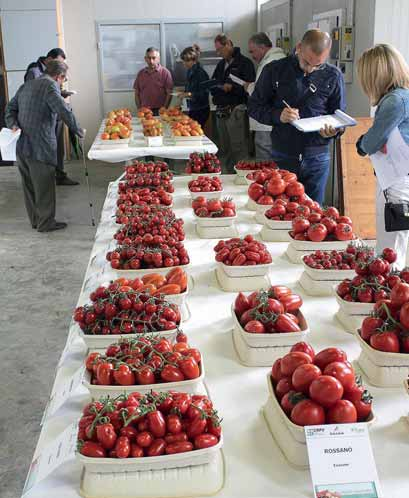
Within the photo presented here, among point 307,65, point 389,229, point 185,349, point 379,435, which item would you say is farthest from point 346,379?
point 307,65

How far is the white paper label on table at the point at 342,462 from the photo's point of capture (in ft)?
3.54

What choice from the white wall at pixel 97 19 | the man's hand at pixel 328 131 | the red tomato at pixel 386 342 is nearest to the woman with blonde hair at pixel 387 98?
the man's hand at pixel 328 131

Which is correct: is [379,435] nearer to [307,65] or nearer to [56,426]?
[56,426]

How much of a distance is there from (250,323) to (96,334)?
16.4 inches

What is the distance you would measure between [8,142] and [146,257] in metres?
3.61

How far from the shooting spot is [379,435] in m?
1.32

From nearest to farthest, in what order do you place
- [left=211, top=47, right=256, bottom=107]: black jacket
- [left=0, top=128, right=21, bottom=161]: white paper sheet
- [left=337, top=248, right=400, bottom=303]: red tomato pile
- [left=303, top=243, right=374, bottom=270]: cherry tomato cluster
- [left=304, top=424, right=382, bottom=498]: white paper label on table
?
[left=304, top=424, right=382, bottom=498]: white paper label on table
[left=337, top=248, right=400, bottom=303]: red tomato pile
[left=303, top=243, right=374, bottom=270]: cherry tomato cluster
[left=0, top=128, right=21, bottom=161]: white paper sheet
[left=211, top=47, right=256, bottom=107]: black jacket

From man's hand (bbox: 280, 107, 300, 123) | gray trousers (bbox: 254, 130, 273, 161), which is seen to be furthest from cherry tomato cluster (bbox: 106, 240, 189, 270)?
gray trousers (bbox: 254, 130, 273, 161)

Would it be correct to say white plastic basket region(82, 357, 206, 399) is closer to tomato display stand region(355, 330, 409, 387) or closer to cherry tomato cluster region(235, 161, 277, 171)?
tomato display stand region(355, 330, 409, 387)

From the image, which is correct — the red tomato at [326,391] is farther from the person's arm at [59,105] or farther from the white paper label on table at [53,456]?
the person's arm at [59,105]

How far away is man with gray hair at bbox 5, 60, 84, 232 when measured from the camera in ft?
17.1

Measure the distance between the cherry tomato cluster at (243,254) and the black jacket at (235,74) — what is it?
5.56 metres

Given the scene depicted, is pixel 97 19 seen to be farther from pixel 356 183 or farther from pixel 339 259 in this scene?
pixel 339 259

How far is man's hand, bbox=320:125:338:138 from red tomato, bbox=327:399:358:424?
2604 millimetres
